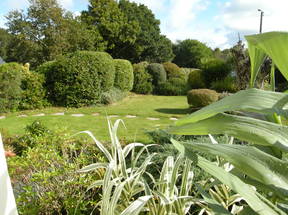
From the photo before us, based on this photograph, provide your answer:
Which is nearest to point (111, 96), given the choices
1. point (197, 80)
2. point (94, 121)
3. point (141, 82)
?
point (94, 121)

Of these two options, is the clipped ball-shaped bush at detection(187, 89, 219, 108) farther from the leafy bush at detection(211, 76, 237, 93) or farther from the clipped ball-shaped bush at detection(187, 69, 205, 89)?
the clipped ball-shaped bush at detection(187, 69, 205, 89)

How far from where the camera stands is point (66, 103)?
9930mm

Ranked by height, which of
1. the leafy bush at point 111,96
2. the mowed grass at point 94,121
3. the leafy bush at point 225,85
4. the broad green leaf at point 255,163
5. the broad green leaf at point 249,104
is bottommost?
the mowed grass at point 94,121

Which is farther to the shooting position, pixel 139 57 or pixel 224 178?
pixel 139 57

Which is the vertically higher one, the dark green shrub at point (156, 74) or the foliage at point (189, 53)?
the foliage at point (189, 53)

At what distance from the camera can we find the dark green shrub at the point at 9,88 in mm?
8672

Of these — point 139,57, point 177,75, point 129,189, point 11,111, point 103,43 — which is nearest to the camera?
point 129,189

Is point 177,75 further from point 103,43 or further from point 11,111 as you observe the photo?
point 11,111

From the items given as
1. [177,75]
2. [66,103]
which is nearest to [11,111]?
[66,103]

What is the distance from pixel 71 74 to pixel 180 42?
85.7 feet

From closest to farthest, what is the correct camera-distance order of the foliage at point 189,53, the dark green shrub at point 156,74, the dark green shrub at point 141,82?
the dark green shrub at point 141,82
the dark green shrub at point 156,74
the foliage at point 189,53

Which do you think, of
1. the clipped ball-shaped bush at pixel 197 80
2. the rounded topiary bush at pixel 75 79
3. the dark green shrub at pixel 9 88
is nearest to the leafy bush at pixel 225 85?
the clipped ball-shaped bush at pixel 197 80

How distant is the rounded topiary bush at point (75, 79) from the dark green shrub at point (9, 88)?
118cm

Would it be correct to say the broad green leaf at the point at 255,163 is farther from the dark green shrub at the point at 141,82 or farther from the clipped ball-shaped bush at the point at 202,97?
the dark green shrub at the point at 141,82
